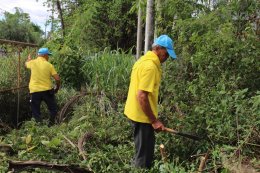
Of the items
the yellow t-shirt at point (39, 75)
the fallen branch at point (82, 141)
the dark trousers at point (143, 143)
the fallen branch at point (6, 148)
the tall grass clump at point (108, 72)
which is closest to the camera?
the dark trousers at point (143, 143)

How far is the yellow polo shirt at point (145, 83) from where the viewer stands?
480cm

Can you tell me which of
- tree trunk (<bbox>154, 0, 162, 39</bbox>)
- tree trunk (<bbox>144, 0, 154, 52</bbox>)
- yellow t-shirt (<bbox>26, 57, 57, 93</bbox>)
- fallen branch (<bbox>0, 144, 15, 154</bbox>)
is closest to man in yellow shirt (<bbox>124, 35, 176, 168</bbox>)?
fallen branch (<bbox>0, 144, 15, 154</bbox>)

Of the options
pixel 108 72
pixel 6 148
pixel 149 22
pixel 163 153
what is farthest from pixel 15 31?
pixel 163 153

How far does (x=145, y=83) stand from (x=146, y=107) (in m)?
0.29

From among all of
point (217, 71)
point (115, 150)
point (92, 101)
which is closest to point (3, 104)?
point (92, 101)

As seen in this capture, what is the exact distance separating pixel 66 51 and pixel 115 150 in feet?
16.8

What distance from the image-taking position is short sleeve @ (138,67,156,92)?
4797 mm

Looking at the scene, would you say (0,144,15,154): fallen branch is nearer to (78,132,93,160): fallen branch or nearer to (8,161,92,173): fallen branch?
(78,132,93,160): fallen branch

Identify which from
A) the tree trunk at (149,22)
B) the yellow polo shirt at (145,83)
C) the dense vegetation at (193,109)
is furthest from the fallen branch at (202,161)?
the tree trunk at (149,22)

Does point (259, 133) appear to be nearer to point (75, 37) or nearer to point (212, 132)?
point (212, 132)

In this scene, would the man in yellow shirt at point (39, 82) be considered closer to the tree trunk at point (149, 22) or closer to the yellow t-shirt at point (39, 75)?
the yellow t-shirt at point (39, 75)

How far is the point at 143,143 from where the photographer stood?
511cm

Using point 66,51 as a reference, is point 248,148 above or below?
below

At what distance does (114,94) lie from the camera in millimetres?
8531
